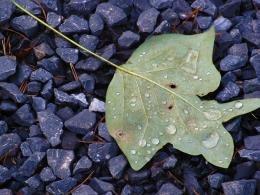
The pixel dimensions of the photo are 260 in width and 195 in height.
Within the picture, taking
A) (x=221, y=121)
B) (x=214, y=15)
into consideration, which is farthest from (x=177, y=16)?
(x=221, y=121)

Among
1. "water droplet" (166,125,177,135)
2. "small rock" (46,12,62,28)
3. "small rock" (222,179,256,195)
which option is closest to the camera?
"small rock" (222,179,256,195)

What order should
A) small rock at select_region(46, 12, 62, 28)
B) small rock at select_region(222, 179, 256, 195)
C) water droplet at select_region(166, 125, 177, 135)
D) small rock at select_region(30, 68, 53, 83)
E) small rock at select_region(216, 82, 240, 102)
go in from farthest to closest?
small rock at select_region(46, 12, 62, 28)
small rock at select_region(30, 68, 53, 83)
small rock at select_region(216, 82, 240, 102)
water droplet at select_region(166, 125, 177, 135)
small rock at select_region(222, 179, 256, 195)

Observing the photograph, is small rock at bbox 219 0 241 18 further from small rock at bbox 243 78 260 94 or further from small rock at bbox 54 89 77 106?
small rock at bbox 54 89 77 106

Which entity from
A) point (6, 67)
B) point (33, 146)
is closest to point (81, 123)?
point (33, 146)

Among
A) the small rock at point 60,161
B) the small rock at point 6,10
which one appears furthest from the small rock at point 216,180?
the small rock at point 6,10

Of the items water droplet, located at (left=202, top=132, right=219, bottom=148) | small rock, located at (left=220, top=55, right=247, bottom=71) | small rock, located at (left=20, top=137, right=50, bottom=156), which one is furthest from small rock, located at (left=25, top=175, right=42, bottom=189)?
small rock, located at (left=220, top=55, right=247, bottom=71)

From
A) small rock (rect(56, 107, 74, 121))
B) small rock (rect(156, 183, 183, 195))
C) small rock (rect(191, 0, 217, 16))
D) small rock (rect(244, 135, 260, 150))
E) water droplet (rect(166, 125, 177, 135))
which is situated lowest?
small rock (rect(156, 183, 183, 195))

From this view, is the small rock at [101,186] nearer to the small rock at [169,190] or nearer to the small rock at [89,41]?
the small rock at [169,190]
